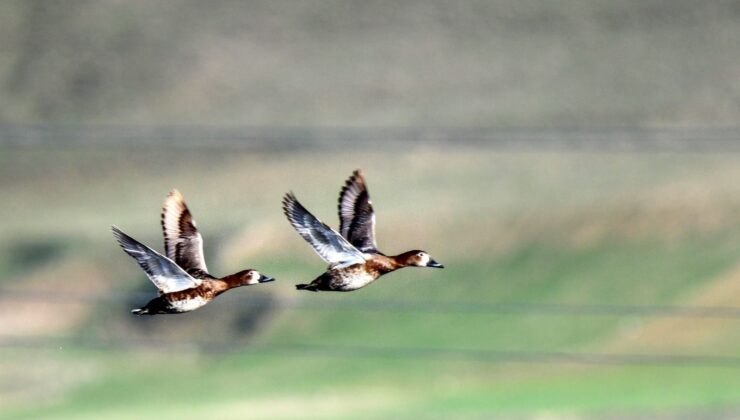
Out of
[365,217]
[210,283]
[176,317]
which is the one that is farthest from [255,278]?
[176,317]

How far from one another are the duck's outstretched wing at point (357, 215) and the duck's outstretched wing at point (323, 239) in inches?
12.7

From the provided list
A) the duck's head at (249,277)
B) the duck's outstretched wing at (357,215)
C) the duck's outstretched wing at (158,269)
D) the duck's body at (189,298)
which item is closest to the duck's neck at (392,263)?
the duck's outstretched wing at (357,215)

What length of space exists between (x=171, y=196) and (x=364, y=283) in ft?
3.22

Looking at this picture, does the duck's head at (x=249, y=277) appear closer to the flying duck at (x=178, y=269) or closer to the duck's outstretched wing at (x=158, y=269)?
the flying duck at (x=178, y=269)

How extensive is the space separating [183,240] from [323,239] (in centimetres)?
65

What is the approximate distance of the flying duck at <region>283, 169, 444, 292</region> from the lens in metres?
9.23

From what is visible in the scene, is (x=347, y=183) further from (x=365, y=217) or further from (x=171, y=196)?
(x=171, y=196)

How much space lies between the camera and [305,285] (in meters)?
9.05

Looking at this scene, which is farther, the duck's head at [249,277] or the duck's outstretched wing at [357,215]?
the duck's outstretched wing at [357,215]

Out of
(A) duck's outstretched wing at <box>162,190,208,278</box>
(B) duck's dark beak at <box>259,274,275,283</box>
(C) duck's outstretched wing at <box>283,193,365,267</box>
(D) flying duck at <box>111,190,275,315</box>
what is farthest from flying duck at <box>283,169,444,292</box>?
(A) duck's outstretched wing at <box>162,190,208,278</box>

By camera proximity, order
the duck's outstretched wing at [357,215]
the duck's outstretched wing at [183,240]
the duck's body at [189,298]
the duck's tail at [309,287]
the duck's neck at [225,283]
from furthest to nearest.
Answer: the duck's outstretched wing at [357,215]
the duck's outstretched wing at [183,240]
the duck's neck at [225,283]
the duck's body at [189,298]
the duck's tail at [309,287]

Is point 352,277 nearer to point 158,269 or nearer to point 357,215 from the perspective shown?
point 357,215

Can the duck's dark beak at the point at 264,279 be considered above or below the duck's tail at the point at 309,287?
above

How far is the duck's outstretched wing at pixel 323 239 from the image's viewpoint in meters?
9.20
